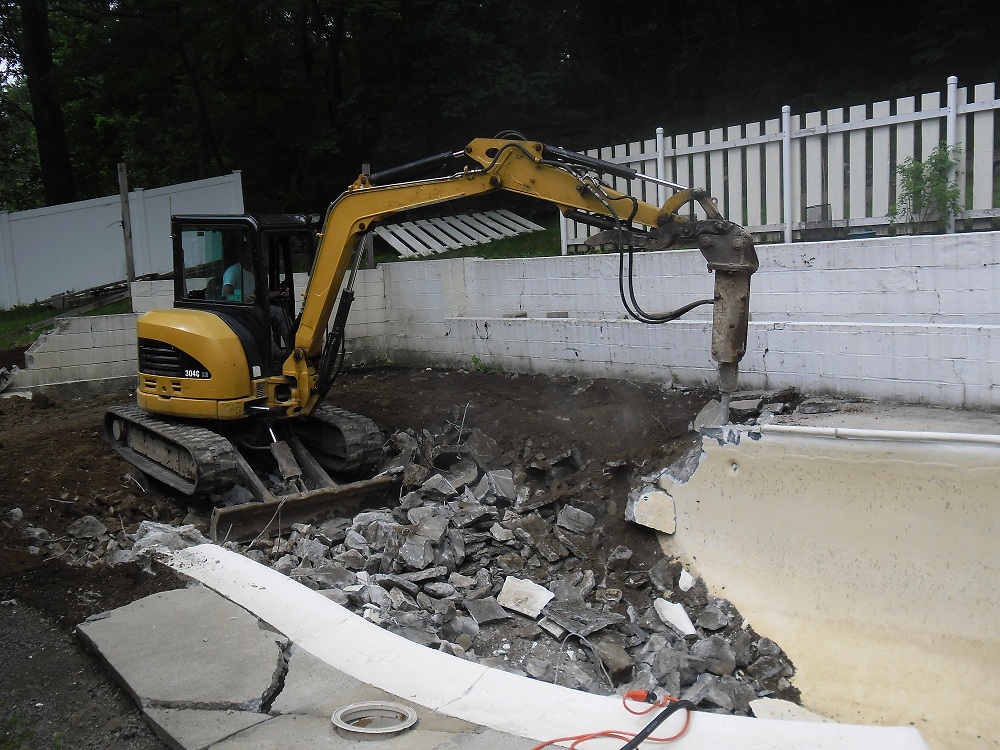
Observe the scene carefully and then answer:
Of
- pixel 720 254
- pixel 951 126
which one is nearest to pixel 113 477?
pixel 720 254

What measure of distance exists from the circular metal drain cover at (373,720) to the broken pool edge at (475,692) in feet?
0.66

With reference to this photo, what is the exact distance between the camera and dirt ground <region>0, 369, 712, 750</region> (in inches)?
165

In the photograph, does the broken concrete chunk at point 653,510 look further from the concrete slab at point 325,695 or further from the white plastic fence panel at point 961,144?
the white plastic fence panel at point 961,144

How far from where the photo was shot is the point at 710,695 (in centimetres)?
517

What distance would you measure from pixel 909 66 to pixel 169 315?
640 inches

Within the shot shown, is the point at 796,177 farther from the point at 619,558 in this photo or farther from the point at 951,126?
the point at 619,558

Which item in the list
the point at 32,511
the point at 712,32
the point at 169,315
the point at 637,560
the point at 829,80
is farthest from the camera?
the point at 712,32

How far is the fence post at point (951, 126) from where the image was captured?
26.4ft

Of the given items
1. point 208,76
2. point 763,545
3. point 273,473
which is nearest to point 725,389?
point 763,545

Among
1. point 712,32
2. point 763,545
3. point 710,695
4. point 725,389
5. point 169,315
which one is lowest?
point 710,695

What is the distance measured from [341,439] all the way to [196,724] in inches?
190

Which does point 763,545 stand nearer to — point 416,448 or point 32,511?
point 416,448

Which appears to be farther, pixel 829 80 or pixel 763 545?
pixel 829 80

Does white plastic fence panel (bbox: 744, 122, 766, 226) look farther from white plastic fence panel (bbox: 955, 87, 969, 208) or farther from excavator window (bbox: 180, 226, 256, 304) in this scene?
excavator window (bbox: 180, 226, 256, 304)
